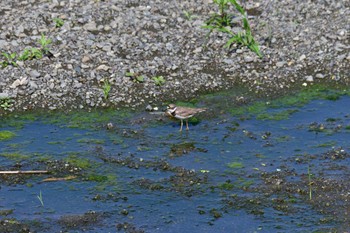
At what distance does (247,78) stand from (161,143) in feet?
8.73

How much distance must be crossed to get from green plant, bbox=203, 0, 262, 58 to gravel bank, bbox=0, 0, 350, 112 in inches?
5.1

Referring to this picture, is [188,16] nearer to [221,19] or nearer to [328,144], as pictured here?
[221,19]

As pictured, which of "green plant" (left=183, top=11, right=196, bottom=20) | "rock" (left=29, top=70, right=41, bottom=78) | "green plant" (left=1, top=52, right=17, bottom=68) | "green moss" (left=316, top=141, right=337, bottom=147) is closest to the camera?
"green moss" (left=316, top=141, right=337, bottom=147)

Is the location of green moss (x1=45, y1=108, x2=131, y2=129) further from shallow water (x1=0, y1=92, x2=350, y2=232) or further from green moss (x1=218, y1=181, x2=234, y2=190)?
Result: green moss (x1=218, y1=181, x2=234, y2=190)

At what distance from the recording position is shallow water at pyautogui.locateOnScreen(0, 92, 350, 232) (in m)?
10.6

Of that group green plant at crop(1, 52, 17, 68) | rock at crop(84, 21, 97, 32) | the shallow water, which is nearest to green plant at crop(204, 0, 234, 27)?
rock at crop(84, 21, 97, 32)

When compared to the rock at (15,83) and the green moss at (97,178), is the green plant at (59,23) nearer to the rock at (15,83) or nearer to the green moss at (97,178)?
the rock at (15,83)

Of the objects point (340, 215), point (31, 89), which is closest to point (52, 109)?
point (31, 89)

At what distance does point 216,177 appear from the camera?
11797mm

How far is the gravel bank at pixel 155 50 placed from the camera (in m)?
14.3

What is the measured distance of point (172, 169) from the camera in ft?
39.4

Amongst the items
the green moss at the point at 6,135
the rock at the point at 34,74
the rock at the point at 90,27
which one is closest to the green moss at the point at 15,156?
the green moss at the point at 6,135

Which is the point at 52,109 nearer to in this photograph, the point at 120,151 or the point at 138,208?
the point at 120,151

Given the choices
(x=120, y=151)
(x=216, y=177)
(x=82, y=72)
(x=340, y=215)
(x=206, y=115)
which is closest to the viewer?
(x=340, y=215)
